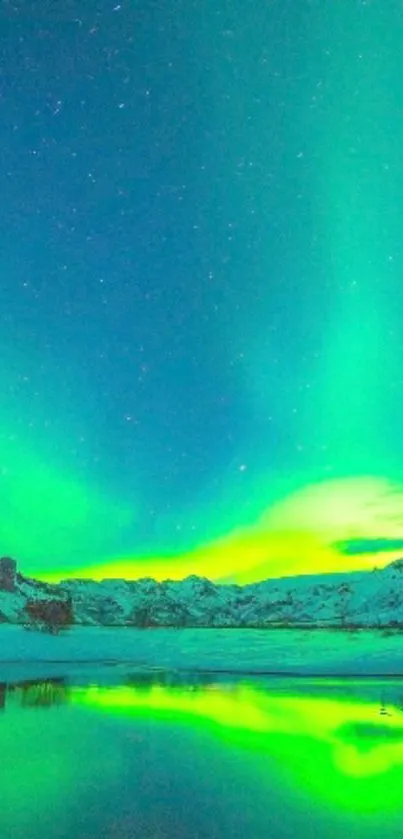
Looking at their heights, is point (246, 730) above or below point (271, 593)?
below

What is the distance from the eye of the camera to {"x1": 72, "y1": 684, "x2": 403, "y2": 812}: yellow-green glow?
12.2m

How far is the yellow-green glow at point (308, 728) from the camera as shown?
12195 millimetres

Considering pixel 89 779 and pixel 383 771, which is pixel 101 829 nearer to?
pixel 89 779

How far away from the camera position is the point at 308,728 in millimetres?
18875

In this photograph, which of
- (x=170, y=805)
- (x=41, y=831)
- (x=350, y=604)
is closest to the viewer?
(x=41, y=831)

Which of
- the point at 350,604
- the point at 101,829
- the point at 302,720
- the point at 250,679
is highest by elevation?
the point at 350,604

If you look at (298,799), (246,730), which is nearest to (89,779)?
(298,799)

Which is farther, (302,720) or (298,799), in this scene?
(302,720)

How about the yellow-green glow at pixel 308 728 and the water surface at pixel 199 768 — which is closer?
the water surface at pixel 199 768

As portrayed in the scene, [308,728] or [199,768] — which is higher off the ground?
[308,728]

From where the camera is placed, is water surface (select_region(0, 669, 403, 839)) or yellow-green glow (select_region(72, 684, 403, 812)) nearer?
Answer: water surface (select_region(0, 669, 403, 839))

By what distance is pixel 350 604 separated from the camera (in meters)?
67.6

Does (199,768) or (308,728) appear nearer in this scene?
(199,768)

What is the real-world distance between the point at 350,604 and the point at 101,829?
60.6 metres
